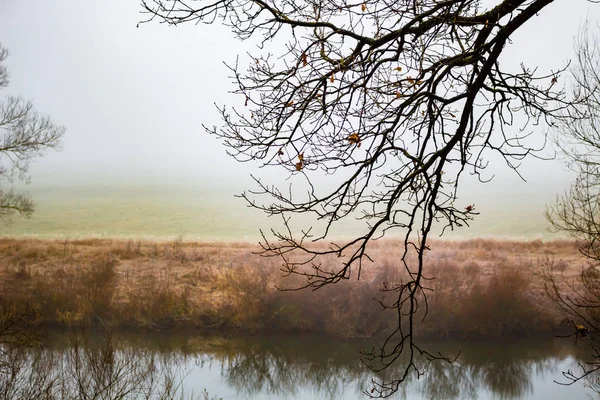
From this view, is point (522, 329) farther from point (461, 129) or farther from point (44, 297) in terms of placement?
point (44, 297)

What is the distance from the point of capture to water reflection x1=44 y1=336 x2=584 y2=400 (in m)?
9.12

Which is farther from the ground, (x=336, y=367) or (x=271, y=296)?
(x=271, y=296)

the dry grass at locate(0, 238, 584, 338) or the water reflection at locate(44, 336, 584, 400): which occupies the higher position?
the dry grass at locate(0, 238, 584, 338)

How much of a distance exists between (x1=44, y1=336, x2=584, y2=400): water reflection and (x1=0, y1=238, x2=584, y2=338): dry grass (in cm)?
28

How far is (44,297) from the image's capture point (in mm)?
10781

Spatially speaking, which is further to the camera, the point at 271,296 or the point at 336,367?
the point at 271,296

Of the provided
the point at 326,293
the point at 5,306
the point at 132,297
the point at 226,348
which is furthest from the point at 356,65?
the point at 5,306

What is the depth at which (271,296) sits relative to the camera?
10195 mm

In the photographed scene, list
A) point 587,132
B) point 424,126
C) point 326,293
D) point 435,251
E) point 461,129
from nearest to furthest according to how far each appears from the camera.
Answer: point 461,129 → point 424,126 → point 587,132 → point 326,293 → point 435,251

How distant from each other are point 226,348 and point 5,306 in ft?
13.4

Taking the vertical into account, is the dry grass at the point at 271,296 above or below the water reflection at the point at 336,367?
above

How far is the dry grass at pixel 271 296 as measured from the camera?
10.1 m

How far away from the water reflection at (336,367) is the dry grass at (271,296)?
28 centimetres

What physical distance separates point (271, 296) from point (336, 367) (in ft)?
5.55
